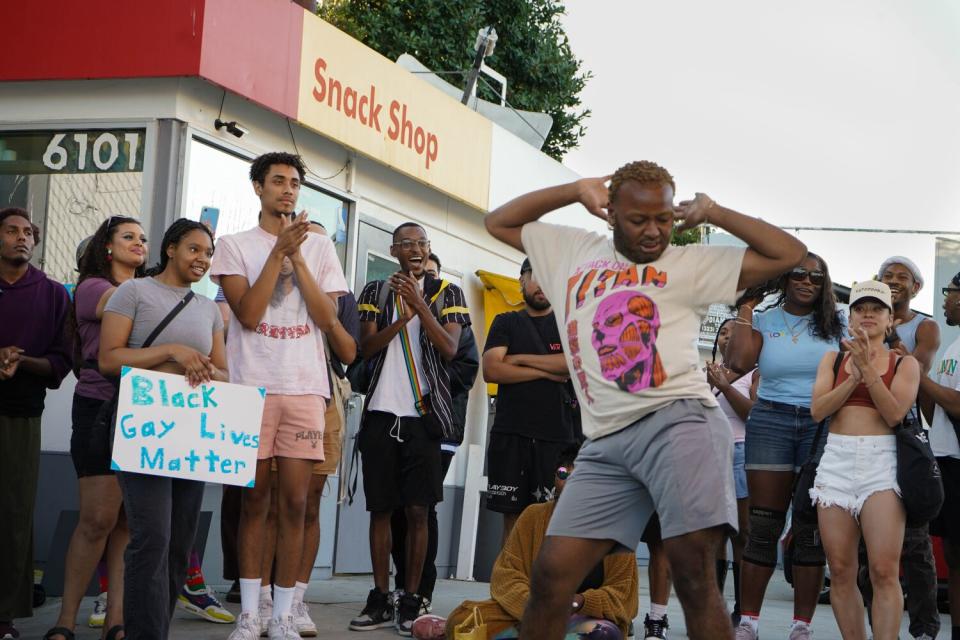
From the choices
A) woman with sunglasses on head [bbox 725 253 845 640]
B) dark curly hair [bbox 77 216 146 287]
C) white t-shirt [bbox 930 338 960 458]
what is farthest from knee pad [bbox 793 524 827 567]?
dark curly hair [bbox 77 216 146 287]

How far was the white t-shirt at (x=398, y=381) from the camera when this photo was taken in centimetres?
759

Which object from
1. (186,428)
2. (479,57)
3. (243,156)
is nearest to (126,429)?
(186,428)

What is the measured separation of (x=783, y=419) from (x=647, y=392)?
9.89 ft

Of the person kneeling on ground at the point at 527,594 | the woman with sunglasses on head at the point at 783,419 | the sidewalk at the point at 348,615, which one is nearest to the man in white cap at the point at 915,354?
the woman with sunglasses on head at the point at 783,419

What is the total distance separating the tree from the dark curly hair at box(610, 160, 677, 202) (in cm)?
2137

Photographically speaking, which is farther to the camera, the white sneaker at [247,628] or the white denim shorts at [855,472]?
the white denim shorts at [855,472]

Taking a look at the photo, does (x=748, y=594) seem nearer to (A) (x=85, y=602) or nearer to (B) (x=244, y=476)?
(B) (x=244, y=476)

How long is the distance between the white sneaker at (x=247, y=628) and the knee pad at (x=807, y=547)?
2976 mm

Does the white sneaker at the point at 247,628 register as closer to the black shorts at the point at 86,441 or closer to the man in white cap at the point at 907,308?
the black shorts at the point at 86,441

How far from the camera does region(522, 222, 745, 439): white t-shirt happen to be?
453 cm

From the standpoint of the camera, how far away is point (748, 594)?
24.5ft

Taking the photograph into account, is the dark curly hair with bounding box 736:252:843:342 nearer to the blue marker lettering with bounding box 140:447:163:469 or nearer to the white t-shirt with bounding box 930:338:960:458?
the white t-shirt with bounding box 930:338:960:458

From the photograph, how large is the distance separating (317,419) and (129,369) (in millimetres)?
1305

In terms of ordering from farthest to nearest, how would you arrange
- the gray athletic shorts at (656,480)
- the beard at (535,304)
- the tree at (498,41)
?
the tree at (498,41), the beard at (535,304), the gray athletic shorts at (656,480)
